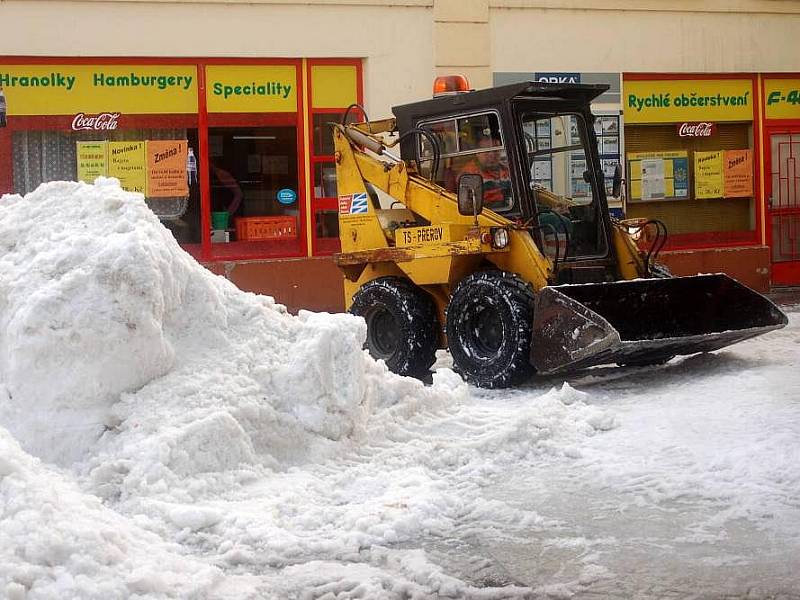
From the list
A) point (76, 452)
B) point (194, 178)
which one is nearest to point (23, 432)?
point (76, 452)

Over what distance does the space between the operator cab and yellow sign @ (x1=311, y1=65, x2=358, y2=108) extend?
14.9ft

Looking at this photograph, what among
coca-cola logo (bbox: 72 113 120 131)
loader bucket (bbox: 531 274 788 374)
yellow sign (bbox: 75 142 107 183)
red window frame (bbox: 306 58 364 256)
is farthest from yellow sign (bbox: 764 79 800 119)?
yellow sign (bbox: 75 142 107 183)

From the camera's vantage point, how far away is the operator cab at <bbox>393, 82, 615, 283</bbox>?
9641mm

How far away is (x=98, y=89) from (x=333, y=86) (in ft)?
9.18

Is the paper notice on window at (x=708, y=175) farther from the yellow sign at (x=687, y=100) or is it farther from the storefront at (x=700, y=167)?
the yellow sign at (x=687, y=100)

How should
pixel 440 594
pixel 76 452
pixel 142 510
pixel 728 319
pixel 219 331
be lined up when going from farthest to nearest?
pixel 728 319 < pixel 219 331 < pixel 76 452 < pixel 142 510 < pixel 440 594

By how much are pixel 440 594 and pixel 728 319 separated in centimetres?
562

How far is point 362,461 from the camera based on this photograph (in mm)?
6684

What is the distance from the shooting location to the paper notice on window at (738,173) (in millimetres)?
17000

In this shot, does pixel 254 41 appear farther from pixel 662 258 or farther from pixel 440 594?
pixel 440 594

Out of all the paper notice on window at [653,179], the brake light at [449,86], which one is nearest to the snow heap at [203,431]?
the brake light at [449,86]

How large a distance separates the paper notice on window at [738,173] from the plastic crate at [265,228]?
20.2ft

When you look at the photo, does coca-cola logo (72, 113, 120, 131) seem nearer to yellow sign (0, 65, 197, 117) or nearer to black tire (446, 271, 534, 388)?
yellow sign (0, 65, 197, 117)

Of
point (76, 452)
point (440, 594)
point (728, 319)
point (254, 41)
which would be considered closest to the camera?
point (440, 594)
